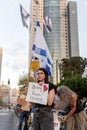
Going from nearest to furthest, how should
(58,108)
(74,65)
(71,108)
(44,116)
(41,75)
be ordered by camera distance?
(44,116) → (41,75) → (58,108) → (71,108) → (74,65)

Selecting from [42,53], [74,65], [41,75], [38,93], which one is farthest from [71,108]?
[74,65]

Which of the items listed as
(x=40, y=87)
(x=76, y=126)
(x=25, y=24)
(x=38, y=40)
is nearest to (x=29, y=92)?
(x=40, y=87)

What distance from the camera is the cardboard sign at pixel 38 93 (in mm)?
6710

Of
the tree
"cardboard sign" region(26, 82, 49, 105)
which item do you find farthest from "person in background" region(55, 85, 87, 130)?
the tree

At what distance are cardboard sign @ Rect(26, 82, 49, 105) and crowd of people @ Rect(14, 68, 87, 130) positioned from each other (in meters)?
0.06

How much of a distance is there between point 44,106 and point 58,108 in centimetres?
187

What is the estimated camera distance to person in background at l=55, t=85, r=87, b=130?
8374 mm

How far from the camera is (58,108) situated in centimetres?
852

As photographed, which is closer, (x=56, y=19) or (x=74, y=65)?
(x=56, y=19)

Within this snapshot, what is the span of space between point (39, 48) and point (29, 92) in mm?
7391

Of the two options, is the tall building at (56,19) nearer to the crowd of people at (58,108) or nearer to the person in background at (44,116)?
the crowd of people at (58,108)

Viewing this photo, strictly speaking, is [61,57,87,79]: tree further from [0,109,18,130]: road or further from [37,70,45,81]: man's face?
[37,70,45,81]: man's face

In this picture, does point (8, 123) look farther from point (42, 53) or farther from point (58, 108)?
point (58, 108)

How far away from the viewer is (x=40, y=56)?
46.7 feet
